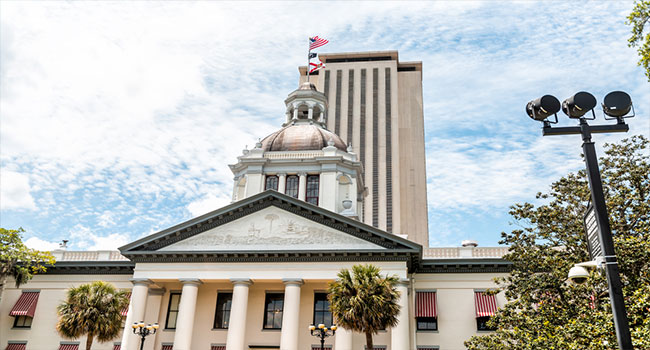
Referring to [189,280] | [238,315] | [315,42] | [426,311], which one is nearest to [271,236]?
[238,315]

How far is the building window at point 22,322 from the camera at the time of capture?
105 ft

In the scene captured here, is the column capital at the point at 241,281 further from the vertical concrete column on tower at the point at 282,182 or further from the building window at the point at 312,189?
the vertical concrete column on tower at the point at 282,182

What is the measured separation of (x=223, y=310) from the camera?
→ 3009cm

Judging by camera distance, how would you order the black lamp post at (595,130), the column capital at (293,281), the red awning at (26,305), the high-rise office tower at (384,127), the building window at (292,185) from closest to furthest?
the black lamp post at (595,130)
the column capital at (293,281)
the red awning at (26,305)
the building window at (292,185)
the high-rise office tower at (384,127)

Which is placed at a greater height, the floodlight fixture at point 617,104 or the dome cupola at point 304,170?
the dome cupola at point 304,170

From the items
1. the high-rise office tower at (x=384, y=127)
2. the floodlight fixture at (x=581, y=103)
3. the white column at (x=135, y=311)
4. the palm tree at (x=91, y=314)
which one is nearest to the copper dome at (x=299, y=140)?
the white column at (x=135, y=311)

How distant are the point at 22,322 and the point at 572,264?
3096 centimetres

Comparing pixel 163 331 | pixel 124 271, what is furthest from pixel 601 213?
pixel 124 271

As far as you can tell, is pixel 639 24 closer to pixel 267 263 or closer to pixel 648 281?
pixel 648 281

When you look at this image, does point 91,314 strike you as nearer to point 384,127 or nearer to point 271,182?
point 271,182

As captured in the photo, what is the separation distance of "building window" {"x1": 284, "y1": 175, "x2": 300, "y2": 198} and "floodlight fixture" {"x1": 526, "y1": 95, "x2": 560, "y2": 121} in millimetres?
31181

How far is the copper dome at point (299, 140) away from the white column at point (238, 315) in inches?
605

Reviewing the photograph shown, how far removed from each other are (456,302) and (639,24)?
20.7 meters

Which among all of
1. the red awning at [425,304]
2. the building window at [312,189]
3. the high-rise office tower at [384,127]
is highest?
the high-rise office tower at [384,127]
